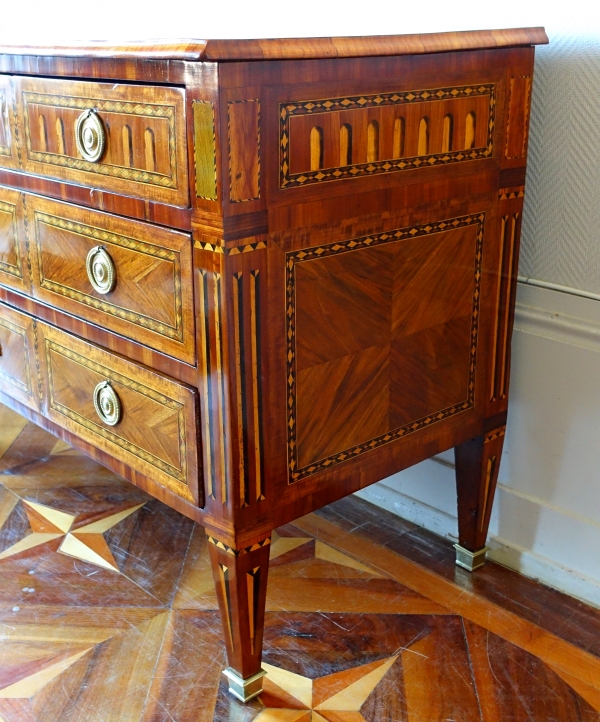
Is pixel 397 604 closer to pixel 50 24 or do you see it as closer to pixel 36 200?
pixel 36 200

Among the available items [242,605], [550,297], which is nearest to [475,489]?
[550,297]

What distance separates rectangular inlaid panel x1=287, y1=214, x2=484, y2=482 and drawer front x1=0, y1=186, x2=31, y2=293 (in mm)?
430

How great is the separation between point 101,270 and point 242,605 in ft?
1.37

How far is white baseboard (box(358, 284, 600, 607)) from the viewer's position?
46.0 inches

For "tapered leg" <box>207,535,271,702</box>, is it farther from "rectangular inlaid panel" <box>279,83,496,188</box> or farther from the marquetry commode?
"rectangular inlaid panel" <box>279,83,496,188</box>

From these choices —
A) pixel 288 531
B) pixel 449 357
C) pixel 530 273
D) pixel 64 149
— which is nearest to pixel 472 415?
pixel 449 357

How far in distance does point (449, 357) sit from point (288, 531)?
1.52 ft

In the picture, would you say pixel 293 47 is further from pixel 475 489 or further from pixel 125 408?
pixel 475 489

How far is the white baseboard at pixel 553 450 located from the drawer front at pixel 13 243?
681 mm

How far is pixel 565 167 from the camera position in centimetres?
113

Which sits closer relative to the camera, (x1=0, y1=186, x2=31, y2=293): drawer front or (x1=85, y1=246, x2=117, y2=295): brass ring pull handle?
Result: (x1=85, y1=246, x2=117, y2=295): brass ring pull handle

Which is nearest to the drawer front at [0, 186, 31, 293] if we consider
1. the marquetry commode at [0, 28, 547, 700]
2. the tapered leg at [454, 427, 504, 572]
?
the marquetry commode at [0, 28, 547, 700]

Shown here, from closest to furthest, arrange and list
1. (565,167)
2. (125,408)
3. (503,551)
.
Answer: (125,408)
(565,167)
(503,551)

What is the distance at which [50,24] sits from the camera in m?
1.79
